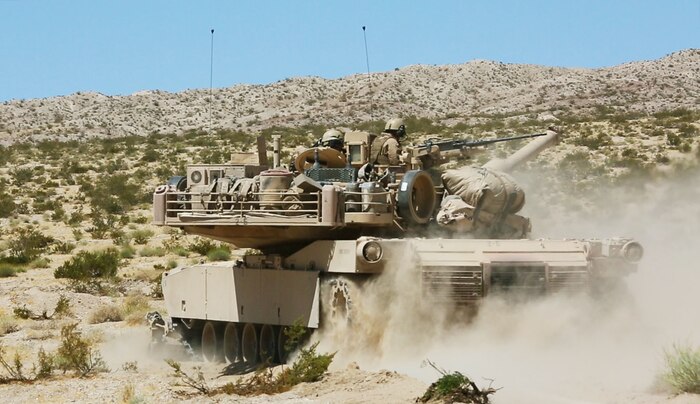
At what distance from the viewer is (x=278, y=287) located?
1847 cm

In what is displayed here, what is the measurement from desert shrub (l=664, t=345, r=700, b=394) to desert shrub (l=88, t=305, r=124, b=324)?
48.2ft

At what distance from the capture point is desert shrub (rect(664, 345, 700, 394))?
11.9 meters

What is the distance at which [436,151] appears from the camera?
750 inches

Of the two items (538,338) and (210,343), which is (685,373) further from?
(210,343)

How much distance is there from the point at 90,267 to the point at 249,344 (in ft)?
37.9

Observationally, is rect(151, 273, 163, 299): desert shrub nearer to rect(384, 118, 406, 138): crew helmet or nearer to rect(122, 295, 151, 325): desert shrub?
rect(122, 295, 151, 325): desert shrub

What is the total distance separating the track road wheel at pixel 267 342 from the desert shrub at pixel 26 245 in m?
15.1

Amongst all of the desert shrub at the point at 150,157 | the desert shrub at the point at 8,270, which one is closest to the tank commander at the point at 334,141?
the desert shrub at the point at 8,270

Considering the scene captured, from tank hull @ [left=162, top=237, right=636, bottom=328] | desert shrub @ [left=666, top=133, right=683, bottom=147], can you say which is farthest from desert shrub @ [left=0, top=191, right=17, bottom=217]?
tank hull @ [left=162, top=237, right=636, bottom=328]

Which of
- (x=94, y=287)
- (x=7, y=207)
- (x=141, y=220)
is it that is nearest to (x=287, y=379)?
(x=94, y=287)

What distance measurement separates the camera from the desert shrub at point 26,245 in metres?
32.8

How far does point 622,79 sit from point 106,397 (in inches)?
2385

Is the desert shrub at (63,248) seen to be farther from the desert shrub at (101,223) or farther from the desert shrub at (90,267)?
the desert shrub at (90,267)

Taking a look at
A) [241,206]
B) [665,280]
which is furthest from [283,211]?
[665,280]
